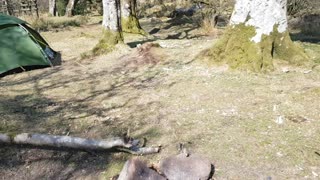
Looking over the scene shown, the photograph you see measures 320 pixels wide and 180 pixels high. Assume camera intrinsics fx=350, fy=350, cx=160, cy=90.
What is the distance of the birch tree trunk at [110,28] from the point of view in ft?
25.3

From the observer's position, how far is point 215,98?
186 inches

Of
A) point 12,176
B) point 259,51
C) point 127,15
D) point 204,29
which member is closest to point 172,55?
point 259,51

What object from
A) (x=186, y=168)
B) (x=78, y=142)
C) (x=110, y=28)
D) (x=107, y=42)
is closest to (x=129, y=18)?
(x=110, y=28)

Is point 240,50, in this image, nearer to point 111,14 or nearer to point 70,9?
point 111,14

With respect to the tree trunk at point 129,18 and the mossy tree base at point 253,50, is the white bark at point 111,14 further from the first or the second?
the tree trunk at point 129,18

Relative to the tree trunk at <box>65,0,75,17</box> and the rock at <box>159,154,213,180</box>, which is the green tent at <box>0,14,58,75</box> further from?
the tree trunk at <box>65,0,75,17</box>

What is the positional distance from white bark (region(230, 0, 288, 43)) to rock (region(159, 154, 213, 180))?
9.70ft

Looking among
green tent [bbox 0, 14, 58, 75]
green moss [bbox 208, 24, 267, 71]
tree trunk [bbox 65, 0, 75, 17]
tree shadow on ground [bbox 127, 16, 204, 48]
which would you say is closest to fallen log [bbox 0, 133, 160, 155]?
green moss [bbox 208, 24, 267, 71]

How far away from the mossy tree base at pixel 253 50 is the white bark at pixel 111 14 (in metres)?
2.91

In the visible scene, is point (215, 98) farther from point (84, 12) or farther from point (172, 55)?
point (84, 12)

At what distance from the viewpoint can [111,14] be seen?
779 centimetres

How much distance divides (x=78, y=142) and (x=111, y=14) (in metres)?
4.69

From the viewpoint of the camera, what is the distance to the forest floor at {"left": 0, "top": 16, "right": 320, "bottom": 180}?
343 cm

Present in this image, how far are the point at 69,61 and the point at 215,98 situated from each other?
4.15m
